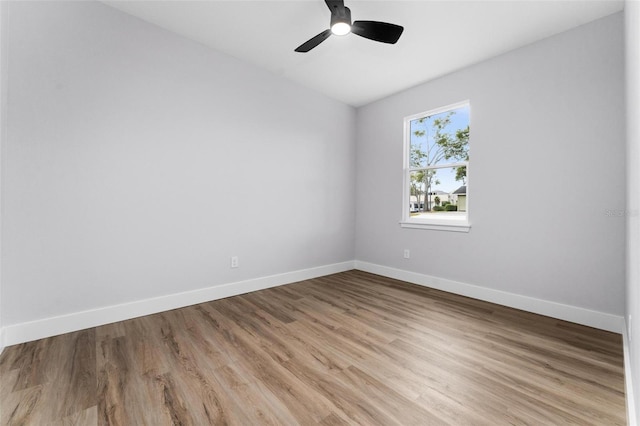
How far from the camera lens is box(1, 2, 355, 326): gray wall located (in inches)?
83.7

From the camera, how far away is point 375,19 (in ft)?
8.38

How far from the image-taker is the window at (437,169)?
3.46 m

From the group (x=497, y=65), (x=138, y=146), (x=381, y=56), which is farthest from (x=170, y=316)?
(x=497, y=65)

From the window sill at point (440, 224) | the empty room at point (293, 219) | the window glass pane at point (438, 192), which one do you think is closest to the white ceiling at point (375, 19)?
the empty room at point (293, 219)

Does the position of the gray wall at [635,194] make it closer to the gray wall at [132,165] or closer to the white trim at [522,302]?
the white trim at [522,302]

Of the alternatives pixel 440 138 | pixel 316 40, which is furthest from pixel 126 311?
pixel 440 138

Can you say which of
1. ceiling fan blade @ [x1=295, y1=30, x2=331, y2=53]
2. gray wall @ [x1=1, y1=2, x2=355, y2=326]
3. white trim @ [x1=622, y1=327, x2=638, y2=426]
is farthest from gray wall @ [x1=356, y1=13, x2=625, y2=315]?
gray wall @ [x1=1, y1=2, x2=355, y2=326]

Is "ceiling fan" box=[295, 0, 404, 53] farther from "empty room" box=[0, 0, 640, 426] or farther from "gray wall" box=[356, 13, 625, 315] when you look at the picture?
"gray wall" box=[356, 13, 625, 315]

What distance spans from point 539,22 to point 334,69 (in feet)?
6.75

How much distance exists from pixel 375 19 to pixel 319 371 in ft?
9.73

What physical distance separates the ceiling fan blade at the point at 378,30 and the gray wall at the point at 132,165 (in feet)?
5.31

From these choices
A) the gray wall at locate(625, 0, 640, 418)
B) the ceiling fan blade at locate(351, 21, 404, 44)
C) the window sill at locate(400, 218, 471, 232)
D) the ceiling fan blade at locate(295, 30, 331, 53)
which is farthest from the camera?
the window sill at locate(400, 218, 471, 232)

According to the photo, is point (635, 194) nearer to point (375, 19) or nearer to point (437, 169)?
point (375, 19)

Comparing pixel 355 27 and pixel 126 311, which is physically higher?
A: pixel 355 27
